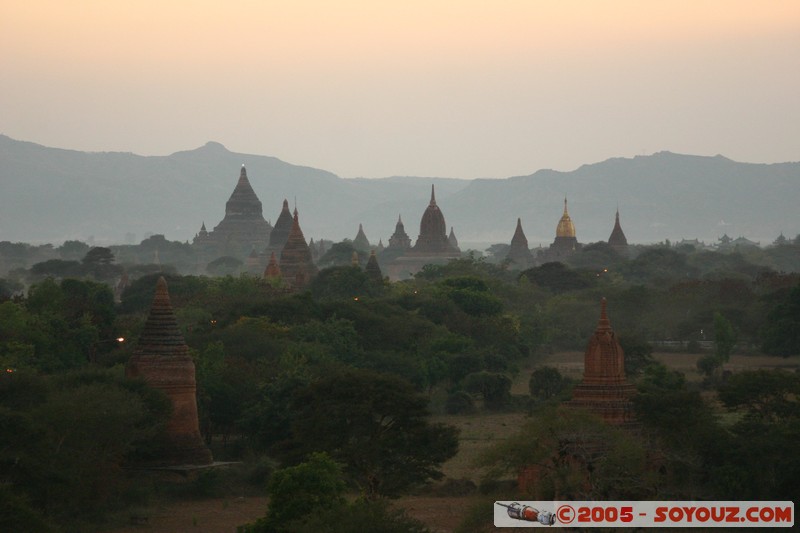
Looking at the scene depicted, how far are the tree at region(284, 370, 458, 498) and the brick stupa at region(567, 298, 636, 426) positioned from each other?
2.87m

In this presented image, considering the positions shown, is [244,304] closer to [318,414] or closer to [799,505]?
[318,414]

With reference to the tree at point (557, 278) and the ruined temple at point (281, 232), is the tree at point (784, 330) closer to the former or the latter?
the tree at point (557, 278)

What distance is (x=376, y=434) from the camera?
41125mm

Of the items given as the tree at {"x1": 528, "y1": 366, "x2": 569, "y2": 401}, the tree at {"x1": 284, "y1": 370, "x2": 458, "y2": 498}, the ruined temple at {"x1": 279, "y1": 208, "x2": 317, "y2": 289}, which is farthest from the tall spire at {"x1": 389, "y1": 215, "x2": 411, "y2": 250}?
the tree at {"x1": 284, "y1": 370, "x2": 458, "y2": 498}

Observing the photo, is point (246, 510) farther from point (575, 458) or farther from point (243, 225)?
point (243, 225)

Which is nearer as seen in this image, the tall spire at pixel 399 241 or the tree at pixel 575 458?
the tree at pixel 575 458

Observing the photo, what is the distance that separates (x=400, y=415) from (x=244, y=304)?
2718 cm

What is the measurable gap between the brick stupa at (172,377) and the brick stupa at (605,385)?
7.98 metres

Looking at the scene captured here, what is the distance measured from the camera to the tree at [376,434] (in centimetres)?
4053

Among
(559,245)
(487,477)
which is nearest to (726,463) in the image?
(487,477)

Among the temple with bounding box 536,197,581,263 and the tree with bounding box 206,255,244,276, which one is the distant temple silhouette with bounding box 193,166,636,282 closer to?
the temple with bounding box 536,197,581,263

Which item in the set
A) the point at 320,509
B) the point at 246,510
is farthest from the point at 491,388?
the point at 320,509

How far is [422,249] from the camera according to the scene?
14175 centimetres

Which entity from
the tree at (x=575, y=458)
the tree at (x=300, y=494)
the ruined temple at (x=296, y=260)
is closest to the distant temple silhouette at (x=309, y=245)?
the ruined temple at (x=296, y=260)
